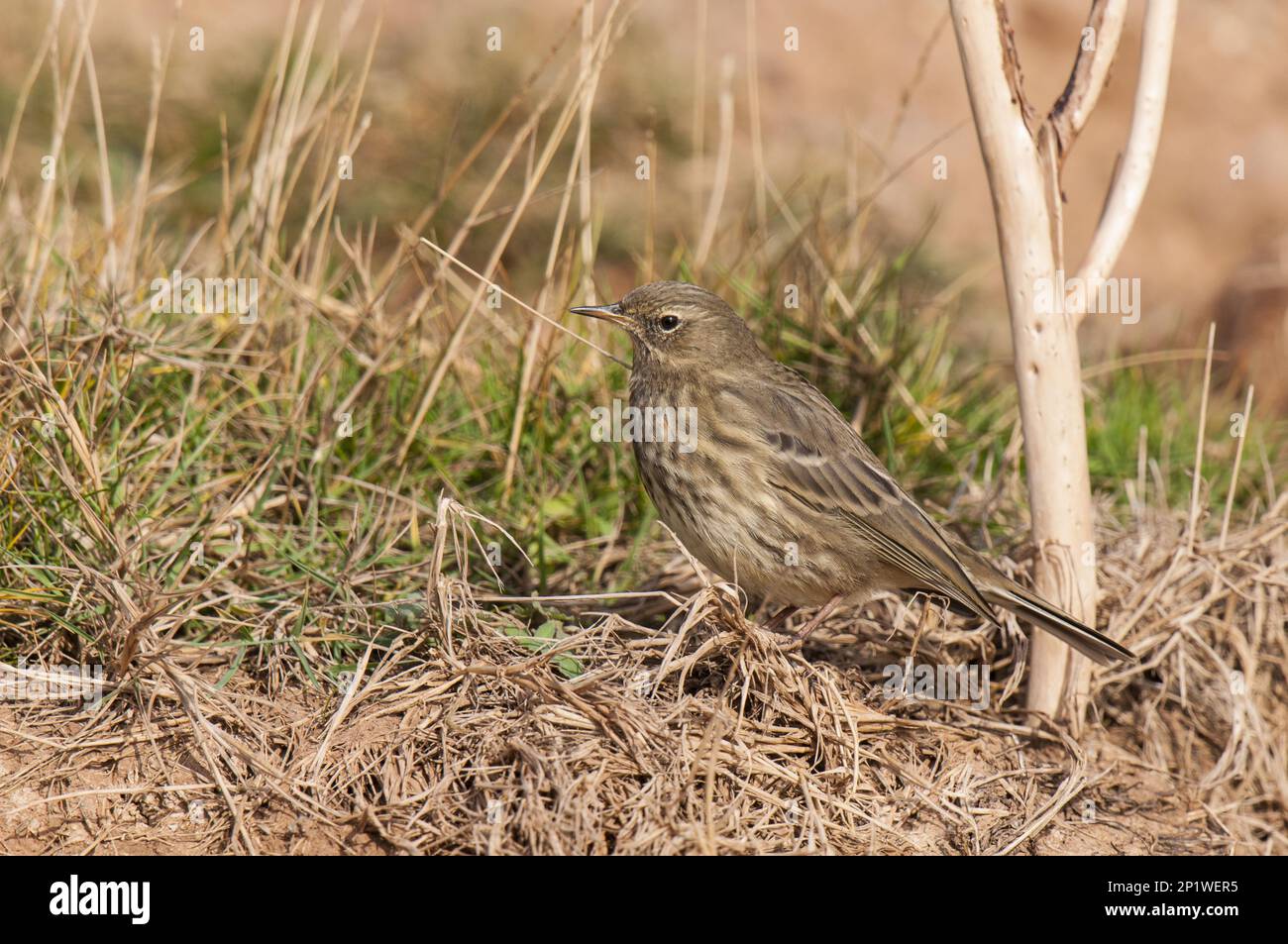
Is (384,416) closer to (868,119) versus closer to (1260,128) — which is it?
(868,119)

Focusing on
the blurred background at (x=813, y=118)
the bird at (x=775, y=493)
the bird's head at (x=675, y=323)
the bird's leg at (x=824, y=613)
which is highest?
the blurred background at (x=813, y=118)

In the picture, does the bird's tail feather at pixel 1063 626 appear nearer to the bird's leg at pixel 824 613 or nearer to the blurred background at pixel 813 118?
the bird's leg at pixel 824 613

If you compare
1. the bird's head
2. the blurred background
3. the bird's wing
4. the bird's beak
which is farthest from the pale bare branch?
the blurred background

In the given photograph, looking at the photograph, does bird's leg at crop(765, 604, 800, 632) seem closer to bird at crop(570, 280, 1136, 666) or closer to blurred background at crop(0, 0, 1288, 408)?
bird at crop(570, 280, 1136, 666)

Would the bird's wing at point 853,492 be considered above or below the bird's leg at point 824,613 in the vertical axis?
above

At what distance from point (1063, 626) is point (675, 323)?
153cm

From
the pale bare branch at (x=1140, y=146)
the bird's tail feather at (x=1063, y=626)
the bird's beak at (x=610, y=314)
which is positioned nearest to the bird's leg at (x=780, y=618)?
the bird's tail feather at (x=1063, y=626)

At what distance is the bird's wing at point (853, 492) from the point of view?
4.16 metres

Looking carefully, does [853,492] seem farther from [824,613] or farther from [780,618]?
[780,618]

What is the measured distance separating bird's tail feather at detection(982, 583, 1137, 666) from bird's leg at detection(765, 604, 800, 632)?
0.70 meters

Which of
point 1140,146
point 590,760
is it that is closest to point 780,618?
point 590,760

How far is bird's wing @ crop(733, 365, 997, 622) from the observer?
164 inches

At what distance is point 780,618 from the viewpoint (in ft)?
15.0

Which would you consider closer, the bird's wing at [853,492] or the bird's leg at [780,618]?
the bird's wing at [853,492]
